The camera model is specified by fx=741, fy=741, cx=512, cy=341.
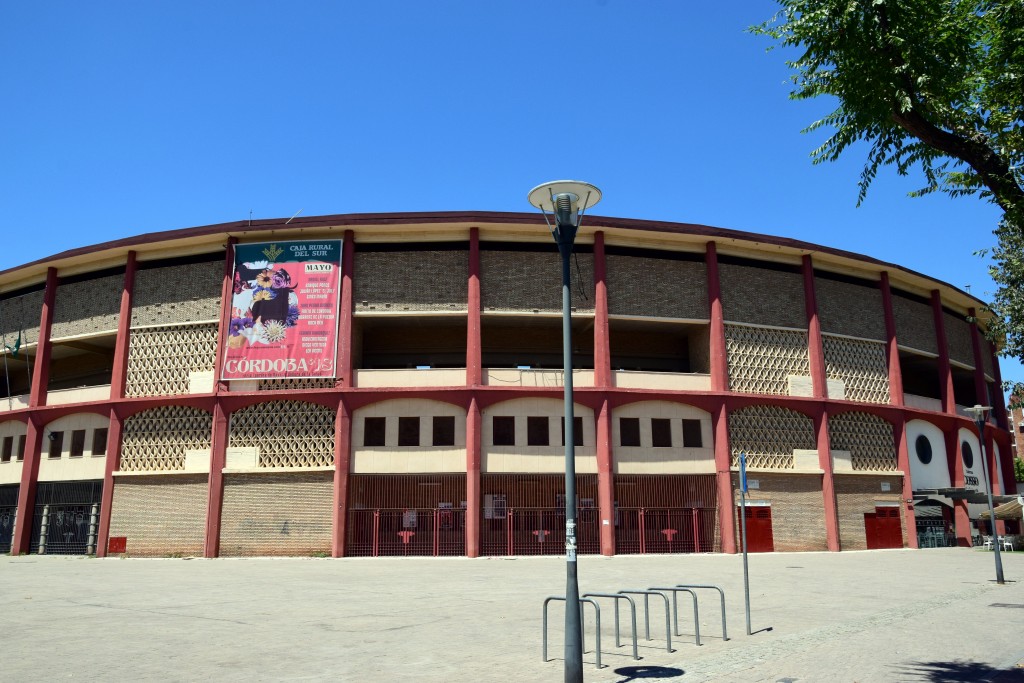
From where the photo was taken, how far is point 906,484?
3306 cm

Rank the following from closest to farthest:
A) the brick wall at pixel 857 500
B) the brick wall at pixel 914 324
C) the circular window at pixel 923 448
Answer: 1. the brick wall at pixel 857 500
2. the circular window at pixel 923 448
3. the brick wall at pixel 914 324

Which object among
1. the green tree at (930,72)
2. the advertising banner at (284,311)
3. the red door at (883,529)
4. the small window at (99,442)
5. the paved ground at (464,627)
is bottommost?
the paved ground at (464,627)

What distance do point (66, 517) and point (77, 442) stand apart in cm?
315

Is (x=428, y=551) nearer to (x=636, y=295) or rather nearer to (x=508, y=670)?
(x=636, y=295)

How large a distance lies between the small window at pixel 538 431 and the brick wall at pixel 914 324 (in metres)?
18.4

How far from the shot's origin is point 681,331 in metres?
34.1

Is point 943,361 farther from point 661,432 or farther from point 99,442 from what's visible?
point 99,442

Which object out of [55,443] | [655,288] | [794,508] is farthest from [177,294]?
[794,508]

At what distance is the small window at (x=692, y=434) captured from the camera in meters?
30.6

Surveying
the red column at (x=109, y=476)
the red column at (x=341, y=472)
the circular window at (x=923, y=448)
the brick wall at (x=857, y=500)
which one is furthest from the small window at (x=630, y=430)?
the red column at (x=109, y=476)

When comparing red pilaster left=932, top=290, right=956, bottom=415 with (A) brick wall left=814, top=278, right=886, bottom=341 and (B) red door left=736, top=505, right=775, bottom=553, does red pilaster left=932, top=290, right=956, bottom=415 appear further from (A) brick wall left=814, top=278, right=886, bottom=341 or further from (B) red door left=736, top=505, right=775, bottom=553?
(B) red door left=736, top=505, right=775, bottom=553

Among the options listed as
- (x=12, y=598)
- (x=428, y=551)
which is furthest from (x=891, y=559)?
(x=12, y=598)

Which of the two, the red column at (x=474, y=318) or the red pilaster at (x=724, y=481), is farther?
the red pilaster at (x=724, y=481)

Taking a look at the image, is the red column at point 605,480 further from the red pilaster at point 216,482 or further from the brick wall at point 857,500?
the red pilaster at point 216,482
